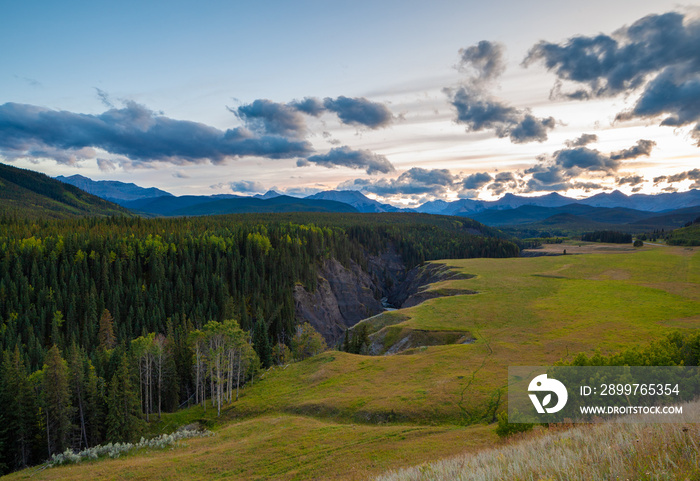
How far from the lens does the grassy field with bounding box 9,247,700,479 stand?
31.4 meters

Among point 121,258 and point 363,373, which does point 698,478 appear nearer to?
point 363,373

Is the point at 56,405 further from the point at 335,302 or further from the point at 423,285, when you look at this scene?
the point at 423,285

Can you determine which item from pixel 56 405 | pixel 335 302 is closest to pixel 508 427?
pixel 56 405

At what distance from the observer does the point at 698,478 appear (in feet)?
29.6

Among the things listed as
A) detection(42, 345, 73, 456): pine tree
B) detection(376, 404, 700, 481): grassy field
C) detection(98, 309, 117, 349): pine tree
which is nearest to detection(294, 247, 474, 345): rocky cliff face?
detection(98, 309, 117, 349): pine tree

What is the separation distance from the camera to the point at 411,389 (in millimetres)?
45469

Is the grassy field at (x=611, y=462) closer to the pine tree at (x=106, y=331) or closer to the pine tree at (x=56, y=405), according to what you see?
the pine tree at (x=56, y=405)

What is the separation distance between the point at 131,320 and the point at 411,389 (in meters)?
107

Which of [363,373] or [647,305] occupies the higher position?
[647,305]

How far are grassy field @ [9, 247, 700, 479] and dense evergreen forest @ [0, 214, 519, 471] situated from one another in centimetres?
1119

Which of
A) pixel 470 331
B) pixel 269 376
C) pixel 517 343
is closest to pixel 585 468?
pixel 517 343

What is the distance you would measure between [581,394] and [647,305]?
7225 centimetres

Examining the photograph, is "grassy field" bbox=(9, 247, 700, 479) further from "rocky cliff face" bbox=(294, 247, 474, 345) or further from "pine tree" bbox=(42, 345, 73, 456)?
"rocky cliff face" bbox=(294, 247, 474, 345)

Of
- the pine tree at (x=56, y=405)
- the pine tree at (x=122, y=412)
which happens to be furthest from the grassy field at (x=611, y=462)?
the pine tree at (x=56, y=405)
